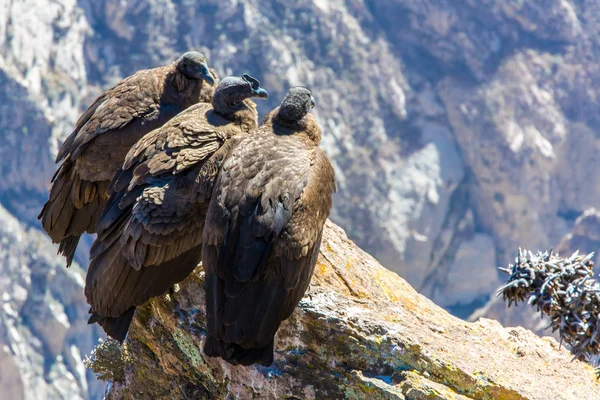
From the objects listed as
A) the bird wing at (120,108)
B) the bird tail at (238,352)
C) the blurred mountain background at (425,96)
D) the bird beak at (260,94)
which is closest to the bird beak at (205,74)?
the bird wing at (120,108)

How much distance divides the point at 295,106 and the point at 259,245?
1855mm

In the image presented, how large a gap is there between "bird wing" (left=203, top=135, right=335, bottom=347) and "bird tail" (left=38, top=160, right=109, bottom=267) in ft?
9.20

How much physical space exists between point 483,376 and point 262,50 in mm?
115138

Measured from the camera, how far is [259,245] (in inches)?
269

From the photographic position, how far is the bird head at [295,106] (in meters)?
8.11

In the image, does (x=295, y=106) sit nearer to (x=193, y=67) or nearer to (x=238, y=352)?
(x=193, y=67)

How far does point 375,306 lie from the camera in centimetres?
788

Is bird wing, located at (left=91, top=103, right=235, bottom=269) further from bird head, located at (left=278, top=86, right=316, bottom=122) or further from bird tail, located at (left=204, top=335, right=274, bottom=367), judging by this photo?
bird tail, located at (left=204, top=335, right=274, bottom=367)

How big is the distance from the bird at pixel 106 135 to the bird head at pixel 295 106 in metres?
1.95

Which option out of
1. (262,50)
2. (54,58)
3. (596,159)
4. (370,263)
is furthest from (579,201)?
(370,263)

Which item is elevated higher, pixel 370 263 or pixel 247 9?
pixel 247 9

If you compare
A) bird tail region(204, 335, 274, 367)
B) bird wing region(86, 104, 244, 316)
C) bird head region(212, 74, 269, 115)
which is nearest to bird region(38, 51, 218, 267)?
bird head region(212, 74, 269, 115)

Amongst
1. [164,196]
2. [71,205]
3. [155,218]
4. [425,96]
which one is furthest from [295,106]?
[425,96]

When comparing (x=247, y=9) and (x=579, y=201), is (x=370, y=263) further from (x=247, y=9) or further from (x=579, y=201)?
(x=579, y=201)
